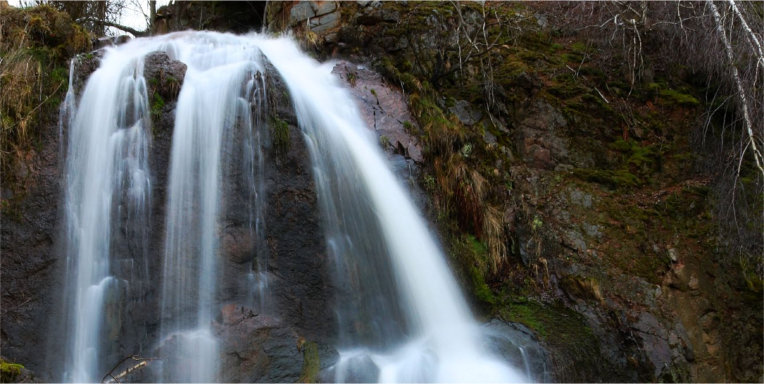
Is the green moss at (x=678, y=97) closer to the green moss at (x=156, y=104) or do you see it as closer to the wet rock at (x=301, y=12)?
the wet rock at (x=301, y=12)

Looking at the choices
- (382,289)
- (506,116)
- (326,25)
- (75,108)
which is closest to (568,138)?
(506,116)

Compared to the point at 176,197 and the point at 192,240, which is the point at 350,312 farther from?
the point at 176,197

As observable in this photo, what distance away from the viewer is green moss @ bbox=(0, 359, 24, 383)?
12.1ft

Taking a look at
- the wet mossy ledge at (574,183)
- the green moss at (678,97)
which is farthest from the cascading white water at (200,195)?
the green moss at (678,97)

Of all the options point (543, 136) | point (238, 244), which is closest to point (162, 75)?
point (238, 244)

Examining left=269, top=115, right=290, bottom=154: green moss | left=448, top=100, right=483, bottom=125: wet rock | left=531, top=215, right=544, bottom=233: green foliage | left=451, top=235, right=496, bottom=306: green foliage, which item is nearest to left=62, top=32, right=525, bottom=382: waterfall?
left=269, top=115, right=290, bottom=154: green moss

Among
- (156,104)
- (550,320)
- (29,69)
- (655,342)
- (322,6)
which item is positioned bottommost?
(655,342)

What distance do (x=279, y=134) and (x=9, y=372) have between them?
294 centimetres

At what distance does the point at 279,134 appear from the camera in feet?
17.7

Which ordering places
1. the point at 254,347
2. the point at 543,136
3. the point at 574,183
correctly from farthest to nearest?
the point at 543,136 → the point at 574,183 → the point at 254,347

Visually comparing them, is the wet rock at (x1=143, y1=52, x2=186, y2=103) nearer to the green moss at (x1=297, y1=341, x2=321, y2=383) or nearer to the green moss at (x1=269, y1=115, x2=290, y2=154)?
the green moss at (x1=269, y1=115, x2=290, y2=154)

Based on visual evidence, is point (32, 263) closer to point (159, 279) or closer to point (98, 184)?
point (98, 184)

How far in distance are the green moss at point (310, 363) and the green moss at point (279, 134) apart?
6.34 feet

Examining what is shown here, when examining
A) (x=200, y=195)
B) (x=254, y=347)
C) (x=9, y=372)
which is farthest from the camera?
(x=200, y=195)
